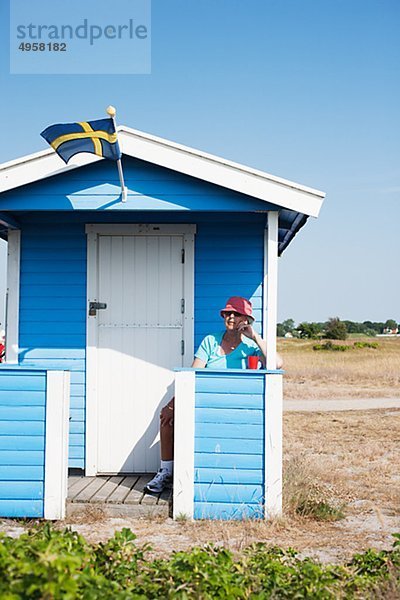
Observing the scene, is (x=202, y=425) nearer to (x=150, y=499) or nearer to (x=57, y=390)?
(x=150, y=499)

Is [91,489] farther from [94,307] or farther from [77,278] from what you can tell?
[77,278]

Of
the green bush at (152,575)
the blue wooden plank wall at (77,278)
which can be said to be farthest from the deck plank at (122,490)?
the green bush at (152,575)

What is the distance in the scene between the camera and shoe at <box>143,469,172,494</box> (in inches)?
259

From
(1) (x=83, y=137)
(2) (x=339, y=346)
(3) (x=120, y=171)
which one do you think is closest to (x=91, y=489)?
(3) (x=120, y=171)

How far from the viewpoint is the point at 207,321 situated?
734cm

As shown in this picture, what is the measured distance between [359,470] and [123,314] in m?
3.52

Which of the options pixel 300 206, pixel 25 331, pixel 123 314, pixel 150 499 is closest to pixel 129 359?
pixel 123 314

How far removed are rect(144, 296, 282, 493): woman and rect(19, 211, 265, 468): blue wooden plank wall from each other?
0.49 meters

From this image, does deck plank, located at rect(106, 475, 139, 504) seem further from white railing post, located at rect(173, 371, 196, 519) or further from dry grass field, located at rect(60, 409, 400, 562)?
white railing post, located at rect(173, 371, 196, 519)

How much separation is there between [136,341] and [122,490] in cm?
139

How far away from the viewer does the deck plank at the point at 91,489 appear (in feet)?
20.8

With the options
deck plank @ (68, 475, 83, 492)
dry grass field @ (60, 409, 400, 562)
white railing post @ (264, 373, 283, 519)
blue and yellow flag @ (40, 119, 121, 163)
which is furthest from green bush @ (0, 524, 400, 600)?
blue and yellow flag @ (40, 119, 121, 163)

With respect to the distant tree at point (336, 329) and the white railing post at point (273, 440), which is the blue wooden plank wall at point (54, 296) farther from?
the distant tree at point (336, 329)

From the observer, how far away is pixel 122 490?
262 inches
